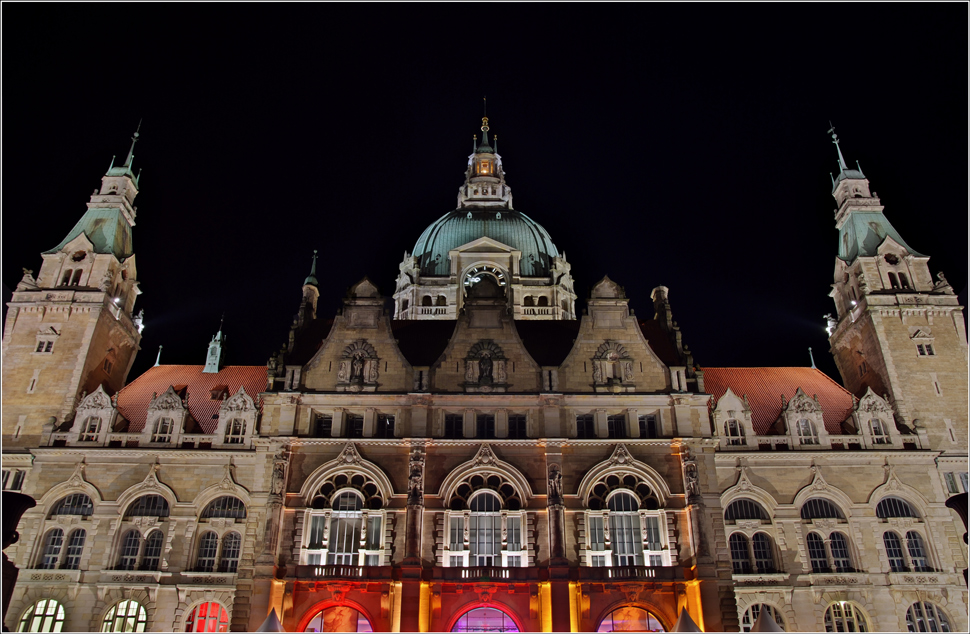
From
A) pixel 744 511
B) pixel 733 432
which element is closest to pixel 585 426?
pixel 733 432

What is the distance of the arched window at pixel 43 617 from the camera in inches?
1313

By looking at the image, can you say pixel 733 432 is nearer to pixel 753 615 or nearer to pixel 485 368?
pixel 753 615

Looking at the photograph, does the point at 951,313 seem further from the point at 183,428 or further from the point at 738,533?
the point at 183,428

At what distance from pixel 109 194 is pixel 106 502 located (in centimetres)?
2303

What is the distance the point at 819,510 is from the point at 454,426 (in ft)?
61.0

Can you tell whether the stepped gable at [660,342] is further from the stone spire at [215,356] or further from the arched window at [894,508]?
the stone spire at [215,356]

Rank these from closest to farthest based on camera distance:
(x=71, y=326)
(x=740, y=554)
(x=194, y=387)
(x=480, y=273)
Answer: (x=740, y=554) → (x=71, y=326) → (x=194, y=387) → (x=480, y=273)

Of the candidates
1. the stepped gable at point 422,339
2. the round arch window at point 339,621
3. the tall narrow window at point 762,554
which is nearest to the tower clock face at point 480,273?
the stepped gable at point 422,339

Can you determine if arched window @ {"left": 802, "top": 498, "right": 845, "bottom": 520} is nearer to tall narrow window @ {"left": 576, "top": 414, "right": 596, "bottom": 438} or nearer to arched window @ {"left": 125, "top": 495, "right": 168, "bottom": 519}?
tall narrow window @ {"left": 576, "top": 414, "right": 596, "bottom": 438}

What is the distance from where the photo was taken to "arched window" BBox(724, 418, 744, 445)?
1532 inches

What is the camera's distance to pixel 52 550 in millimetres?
35062

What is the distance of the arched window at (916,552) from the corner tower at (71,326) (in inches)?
1652

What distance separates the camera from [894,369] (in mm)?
41719

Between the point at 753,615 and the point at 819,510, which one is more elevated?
the point at 819,510
